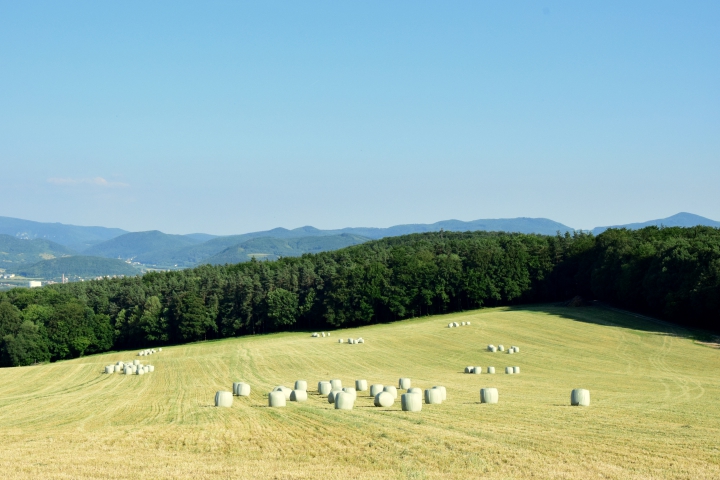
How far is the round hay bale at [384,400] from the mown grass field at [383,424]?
823 millimetres

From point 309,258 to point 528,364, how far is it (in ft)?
241

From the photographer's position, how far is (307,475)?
16.8m

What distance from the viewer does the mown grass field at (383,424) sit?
697 inches

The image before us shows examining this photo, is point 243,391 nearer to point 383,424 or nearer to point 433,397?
point 433,397

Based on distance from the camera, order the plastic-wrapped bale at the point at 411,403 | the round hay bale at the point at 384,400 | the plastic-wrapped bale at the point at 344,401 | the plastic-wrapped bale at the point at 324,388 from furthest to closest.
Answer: the plastic-wrapped bale at the point at 324,388 < the round hay bale at the point at 384,400 < the plastic-wrapped bale at the point at 344,401 < the plastic-wrapped bale at the point at 411,403

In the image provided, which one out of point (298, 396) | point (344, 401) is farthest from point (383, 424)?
point (298, 396)

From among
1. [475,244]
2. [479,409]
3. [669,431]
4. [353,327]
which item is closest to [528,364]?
[479,409]

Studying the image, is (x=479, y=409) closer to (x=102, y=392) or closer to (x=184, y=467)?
(x=184, y=467)

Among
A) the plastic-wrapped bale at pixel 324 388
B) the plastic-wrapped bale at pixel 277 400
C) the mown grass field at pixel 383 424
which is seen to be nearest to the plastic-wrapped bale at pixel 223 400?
the mown grass field at pixel 383 424

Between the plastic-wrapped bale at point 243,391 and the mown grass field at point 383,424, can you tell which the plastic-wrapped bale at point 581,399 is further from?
the plastic-wrapped bale at point 243,391

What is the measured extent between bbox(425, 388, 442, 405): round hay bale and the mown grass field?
801 millimetres

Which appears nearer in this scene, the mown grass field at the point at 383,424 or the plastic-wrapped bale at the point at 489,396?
the mown grass field at the point at 383,424

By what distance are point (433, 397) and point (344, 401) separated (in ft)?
14.0

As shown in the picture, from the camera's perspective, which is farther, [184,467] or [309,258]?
[309,258]
